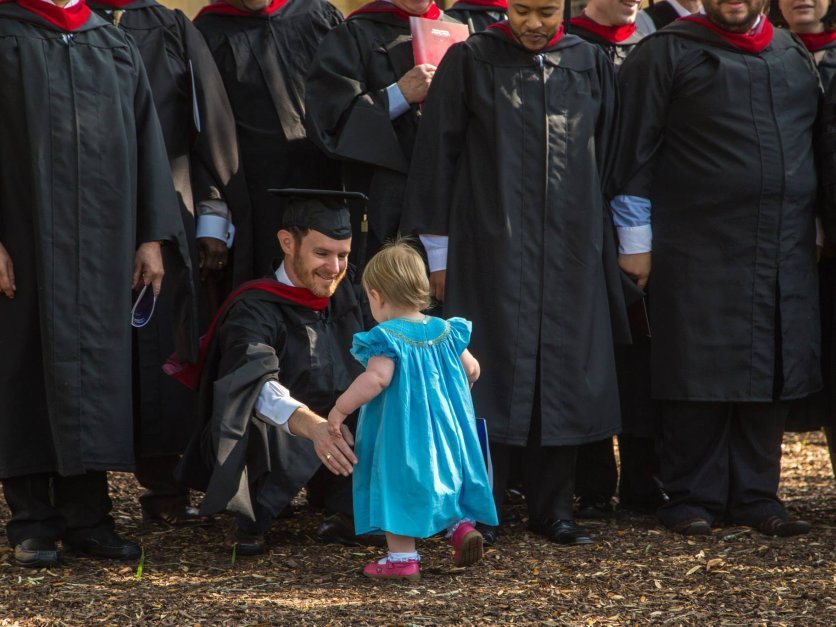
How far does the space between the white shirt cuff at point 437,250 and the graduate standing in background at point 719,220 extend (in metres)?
0.71

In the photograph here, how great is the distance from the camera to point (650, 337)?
17.4 feet

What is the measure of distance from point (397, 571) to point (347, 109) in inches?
72.1

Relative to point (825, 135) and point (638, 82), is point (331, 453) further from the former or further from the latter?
point (825, 135)

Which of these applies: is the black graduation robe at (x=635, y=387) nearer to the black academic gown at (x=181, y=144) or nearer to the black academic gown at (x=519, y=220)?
Answer: the black academic gown at (x=519, y=220)

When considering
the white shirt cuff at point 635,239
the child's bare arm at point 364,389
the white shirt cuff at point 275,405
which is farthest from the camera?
the white shirt cuff at point 635,239

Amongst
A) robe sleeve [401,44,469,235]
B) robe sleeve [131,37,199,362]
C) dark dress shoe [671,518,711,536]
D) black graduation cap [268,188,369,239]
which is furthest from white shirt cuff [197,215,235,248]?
dark dress shoe [671,518,711,536]

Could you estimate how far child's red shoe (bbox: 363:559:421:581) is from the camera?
432cm

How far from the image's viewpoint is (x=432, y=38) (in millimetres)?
5230

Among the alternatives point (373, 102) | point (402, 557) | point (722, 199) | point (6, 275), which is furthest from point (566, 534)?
point (6, 275)

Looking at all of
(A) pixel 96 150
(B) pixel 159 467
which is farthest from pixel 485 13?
(B) pixel 159 467

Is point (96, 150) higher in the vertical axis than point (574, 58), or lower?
lower

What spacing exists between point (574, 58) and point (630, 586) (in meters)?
1.93

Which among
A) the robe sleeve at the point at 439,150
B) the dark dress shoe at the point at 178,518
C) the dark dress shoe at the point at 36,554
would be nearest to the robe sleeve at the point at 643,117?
the robe sleeve at the point at 439,150

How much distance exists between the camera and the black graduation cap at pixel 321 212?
4789 mm
